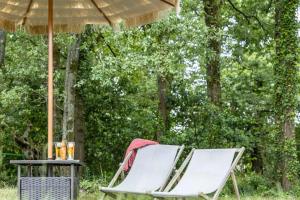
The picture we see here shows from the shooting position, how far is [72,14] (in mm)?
5551

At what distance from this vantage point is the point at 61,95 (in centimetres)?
1032

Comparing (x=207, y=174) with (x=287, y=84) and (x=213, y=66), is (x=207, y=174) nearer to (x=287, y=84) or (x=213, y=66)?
(x=287, y=84)

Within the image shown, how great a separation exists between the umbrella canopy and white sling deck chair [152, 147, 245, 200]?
1441 mm

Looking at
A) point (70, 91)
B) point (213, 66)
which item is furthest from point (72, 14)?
point (213, 66)

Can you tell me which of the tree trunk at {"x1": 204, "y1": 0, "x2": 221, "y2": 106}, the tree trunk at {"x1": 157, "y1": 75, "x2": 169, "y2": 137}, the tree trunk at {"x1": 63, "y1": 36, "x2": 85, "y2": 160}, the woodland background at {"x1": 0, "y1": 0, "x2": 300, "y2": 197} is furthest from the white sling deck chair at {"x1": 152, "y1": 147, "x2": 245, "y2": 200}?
the tree trunk at {"x1": 157, "y1": 75, "x2": 169, "y2": 137}

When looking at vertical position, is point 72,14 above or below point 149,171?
above

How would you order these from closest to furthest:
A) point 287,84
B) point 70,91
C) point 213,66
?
point 70,91
point 287,84
point 213,66

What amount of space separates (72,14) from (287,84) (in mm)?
5353

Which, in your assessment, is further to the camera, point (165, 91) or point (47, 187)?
point (165, 91)

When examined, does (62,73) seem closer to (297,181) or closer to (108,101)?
(108,101)

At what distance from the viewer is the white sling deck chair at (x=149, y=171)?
5.25 metres

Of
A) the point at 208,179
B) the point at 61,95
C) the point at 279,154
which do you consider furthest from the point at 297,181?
the point at 208,179

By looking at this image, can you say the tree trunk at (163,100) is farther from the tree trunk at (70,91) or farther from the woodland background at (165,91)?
the tree trunk at (70,91)

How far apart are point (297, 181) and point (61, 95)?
4.70m
